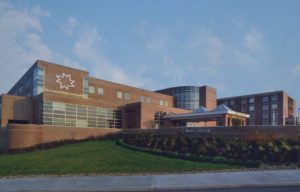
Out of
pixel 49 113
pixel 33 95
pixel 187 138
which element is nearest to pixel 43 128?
pixel 49 113

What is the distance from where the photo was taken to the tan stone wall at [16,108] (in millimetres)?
48431

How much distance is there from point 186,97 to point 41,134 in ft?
158

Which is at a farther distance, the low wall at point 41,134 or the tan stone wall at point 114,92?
the tan stone wall at point 114,92

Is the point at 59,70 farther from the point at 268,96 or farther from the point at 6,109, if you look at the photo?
the point at 268,96

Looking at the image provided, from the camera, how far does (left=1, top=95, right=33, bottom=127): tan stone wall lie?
48.4 m

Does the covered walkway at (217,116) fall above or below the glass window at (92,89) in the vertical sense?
below

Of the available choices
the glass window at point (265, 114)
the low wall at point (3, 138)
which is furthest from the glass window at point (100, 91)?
the glass window at point (265, 114)

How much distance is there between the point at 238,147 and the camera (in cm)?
2611

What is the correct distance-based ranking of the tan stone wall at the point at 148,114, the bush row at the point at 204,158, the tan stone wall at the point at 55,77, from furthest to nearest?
the tan stone wall at the point at 148,114 → the tan stone wall at the point at 55,77 → the bush row at the point at 204,158

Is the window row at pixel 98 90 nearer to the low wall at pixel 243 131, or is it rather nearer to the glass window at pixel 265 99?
the low wall at pixel 243 131

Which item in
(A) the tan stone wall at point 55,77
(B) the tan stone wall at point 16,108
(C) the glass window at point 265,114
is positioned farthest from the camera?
(C) the glass window at point 265,114

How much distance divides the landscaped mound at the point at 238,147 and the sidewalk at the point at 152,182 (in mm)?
5471

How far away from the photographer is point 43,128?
137 feet

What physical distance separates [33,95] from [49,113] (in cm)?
599
